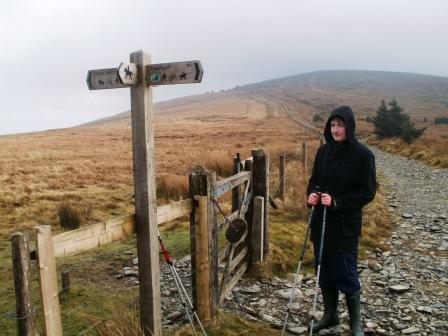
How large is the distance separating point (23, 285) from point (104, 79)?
1640mm

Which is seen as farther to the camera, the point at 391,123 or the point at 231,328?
the point at 391,123

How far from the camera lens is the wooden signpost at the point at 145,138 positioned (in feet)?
11.0

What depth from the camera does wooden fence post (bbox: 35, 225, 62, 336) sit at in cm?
276

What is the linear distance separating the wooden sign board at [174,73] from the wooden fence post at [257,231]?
350 cm

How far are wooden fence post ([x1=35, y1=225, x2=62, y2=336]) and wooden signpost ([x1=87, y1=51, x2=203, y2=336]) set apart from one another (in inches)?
37.9

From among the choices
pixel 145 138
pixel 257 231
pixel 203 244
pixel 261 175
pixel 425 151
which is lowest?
pixel 425 151

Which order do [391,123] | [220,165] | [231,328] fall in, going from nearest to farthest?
[231,328] → [220,165] → [391,123]

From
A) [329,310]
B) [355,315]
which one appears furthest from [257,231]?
[355,315]

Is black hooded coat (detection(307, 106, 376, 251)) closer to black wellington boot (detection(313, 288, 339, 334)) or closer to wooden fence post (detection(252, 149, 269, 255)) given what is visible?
black wellington boot (detection(313, 288, 339, 334))

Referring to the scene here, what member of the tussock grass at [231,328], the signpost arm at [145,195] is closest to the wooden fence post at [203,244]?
the tussock grass at [231,328]

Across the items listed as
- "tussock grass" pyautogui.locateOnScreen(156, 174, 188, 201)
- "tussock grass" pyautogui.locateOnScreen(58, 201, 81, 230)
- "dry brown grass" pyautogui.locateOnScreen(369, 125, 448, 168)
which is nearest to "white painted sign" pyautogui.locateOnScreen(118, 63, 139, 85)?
"tussock grass" pyautogui.locateOnScreen(58, 201, 81, 230)

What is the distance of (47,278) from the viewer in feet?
9.26

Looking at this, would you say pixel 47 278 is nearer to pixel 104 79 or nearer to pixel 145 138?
pixel 145 138

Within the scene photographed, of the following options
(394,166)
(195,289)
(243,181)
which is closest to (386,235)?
(243,181)
